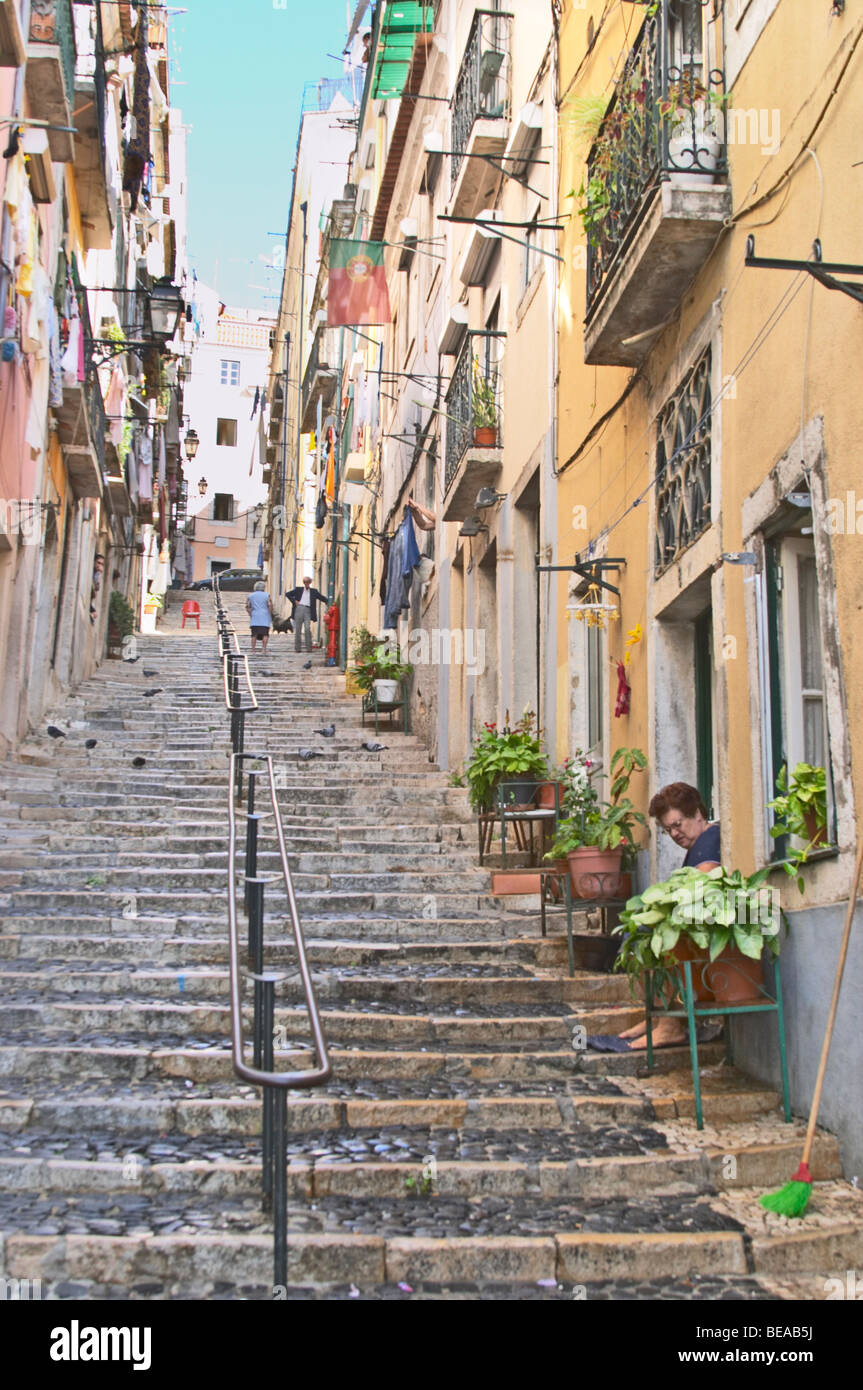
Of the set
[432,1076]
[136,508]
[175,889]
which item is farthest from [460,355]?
[136,508]

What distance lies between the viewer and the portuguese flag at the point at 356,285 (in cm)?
1772

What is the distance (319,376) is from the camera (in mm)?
32969

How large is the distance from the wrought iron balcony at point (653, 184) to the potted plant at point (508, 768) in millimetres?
3007

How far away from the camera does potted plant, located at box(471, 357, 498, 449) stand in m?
13.0

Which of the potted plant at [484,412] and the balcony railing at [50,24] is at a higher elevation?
the balcony railing at [50,24]

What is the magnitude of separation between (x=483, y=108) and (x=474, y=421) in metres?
2.98

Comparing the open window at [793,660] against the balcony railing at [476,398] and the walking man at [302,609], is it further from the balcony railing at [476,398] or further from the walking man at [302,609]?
the walking man at [302,609]

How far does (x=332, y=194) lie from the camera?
4094 cm

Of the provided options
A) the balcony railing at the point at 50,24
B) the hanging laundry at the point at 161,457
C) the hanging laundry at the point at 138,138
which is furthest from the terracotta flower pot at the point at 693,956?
the hanging laundry at the point at 161,457

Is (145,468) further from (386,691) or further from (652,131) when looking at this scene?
(652,131)

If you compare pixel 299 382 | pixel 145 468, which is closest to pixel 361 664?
pixel 145 468

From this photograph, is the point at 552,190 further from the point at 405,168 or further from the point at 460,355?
the point at 405,168

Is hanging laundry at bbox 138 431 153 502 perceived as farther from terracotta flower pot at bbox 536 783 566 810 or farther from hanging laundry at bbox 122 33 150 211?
terracotta flower pot at bbox 536 783 566 810

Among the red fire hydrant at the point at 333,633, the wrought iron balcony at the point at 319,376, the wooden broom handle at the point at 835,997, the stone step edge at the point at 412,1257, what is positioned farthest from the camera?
the wrought iron balcony at the point at 319,376
